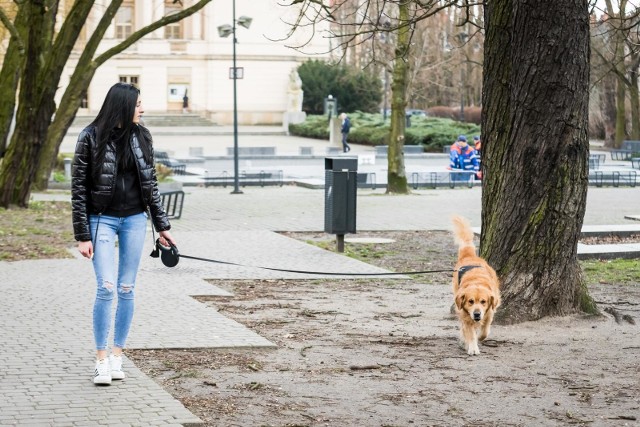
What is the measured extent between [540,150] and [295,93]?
64.1 metres

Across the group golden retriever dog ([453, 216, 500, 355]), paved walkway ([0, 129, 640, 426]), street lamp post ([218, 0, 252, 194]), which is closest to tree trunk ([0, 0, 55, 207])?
paved walkway ([0, 129, 640, 426])

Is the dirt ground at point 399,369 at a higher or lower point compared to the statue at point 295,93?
lower

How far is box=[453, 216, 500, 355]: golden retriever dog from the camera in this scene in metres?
8.15

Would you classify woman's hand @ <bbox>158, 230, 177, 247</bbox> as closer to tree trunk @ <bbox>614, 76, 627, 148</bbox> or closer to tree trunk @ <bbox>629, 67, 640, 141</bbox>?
tree trunk @ <bbox>629, 67, 640, 141</bbox>

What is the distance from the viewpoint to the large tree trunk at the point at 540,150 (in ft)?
30.8

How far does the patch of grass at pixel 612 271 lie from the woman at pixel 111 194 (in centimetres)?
713

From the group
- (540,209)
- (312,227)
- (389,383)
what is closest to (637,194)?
(312,227)

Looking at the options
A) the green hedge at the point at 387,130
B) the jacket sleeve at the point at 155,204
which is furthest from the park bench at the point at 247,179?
the jacket sleeve at the point at 155,204

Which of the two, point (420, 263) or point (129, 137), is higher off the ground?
point (129, 137)

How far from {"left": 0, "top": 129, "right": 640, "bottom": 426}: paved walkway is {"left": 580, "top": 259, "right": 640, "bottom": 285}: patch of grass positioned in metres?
2.56

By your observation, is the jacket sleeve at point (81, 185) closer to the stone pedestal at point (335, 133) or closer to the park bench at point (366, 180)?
the park bench at point (366, 180)

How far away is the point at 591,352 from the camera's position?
848cm

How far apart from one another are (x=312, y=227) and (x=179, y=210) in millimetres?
3007

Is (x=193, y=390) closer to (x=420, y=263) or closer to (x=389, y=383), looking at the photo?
(x=389, y=383)
